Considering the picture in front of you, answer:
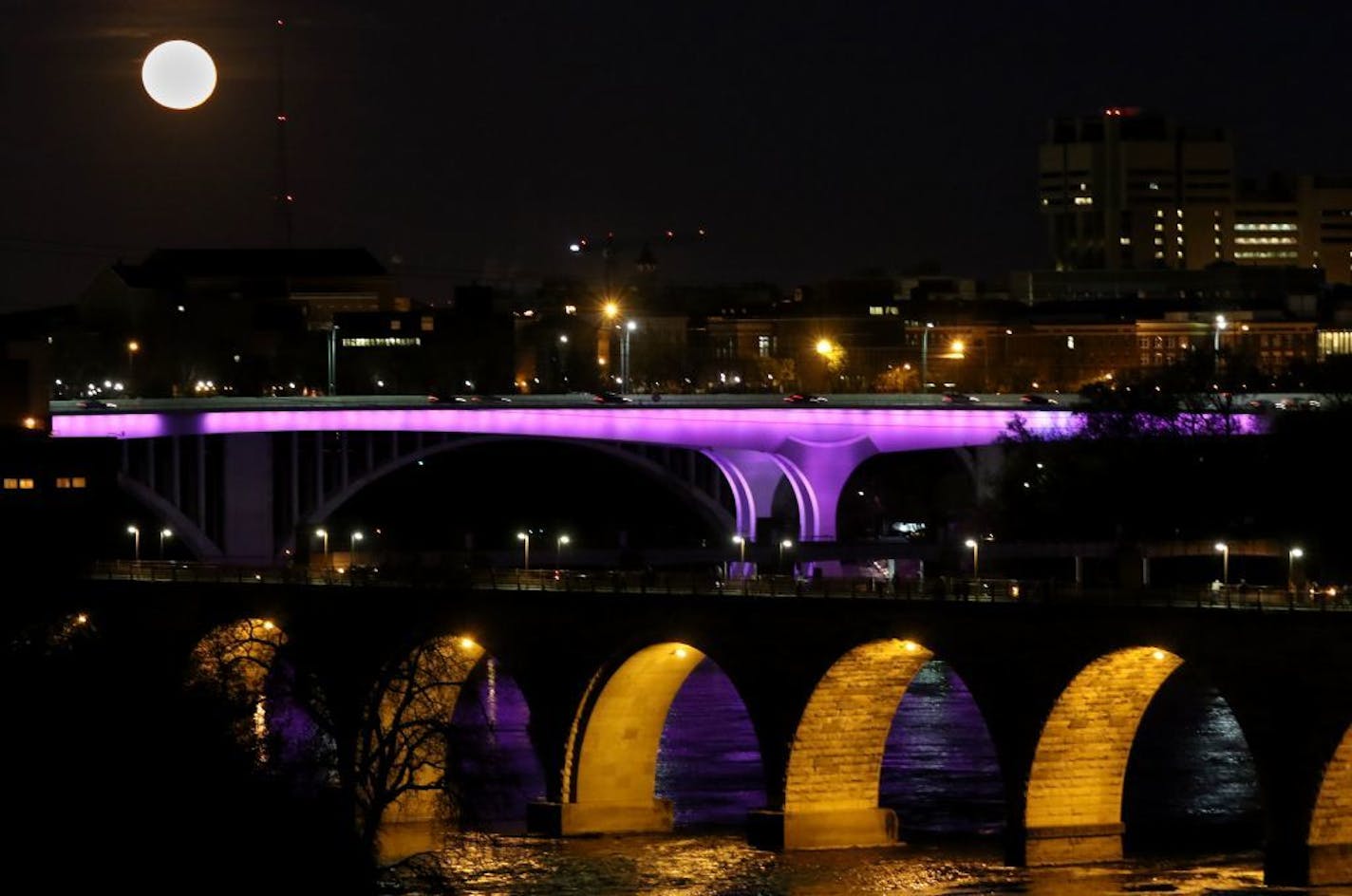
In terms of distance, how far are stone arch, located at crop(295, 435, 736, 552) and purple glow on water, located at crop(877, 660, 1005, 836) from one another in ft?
118

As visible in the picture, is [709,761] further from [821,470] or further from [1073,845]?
[821,470]

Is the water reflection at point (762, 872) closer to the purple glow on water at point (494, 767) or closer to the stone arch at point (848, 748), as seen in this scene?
the stone arch at point (848, 748)

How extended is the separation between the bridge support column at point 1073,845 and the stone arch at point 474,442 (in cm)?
5796

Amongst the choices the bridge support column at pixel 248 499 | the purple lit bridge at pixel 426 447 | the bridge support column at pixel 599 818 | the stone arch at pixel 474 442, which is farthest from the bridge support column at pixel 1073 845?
the bridge support column at pixel 248 499

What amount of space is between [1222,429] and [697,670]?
70.3ft

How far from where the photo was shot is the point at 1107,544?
357ft

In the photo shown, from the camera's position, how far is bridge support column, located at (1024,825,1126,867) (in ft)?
196

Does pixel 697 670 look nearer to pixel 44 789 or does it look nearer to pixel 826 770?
pixel 826 770

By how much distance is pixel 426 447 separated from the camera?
5000 inches

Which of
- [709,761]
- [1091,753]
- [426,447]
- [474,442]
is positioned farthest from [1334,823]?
[474,442]

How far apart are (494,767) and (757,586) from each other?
242 inches

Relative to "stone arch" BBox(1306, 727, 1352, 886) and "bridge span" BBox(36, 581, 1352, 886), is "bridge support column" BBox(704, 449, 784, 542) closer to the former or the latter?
"bridge span" BBox(36, 581, 1352, 886)

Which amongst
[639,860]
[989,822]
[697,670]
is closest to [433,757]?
[639,860]

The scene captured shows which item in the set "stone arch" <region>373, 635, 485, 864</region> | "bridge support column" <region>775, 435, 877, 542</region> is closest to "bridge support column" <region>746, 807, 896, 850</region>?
"stone arch" <region>373, 635, 485, 864</region>
